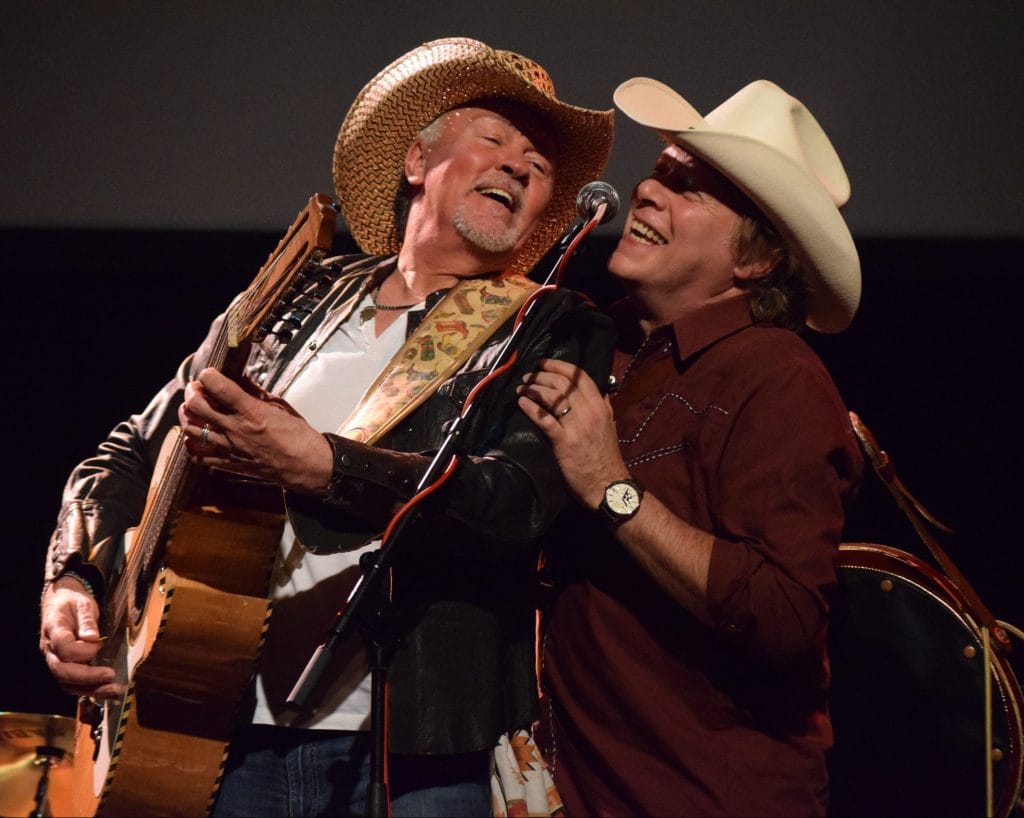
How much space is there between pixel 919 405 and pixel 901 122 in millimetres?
743

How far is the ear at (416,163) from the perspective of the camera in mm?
2637

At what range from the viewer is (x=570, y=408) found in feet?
6.69

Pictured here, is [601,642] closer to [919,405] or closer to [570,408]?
[570,408]

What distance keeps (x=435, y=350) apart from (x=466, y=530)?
0.35 m

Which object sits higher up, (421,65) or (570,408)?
(421,65)

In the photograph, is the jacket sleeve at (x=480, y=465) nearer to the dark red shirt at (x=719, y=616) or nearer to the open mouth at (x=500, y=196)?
the dark red shirt at (x=719, y=616)

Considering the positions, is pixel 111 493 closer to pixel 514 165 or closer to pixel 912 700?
pixel 514 165

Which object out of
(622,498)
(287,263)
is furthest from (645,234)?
(287,263)

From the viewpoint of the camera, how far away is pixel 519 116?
2.56 m

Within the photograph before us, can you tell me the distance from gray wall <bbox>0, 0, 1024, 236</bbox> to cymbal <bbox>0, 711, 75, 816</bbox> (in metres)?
1.50

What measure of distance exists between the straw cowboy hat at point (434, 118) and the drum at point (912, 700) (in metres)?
1.07

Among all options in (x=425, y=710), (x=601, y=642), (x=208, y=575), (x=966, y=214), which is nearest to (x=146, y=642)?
(x=208, y=575)

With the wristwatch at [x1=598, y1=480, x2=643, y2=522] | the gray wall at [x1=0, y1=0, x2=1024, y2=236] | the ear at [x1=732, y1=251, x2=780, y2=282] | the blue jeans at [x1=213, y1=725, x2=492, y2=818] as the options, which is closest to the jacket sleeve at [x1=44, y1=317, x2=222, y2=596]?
the blue jeans at [x1=213, y1=725, x2=492, y2=818]

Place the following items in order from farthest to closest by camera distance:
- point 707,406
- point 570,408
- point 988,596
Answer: point 988,596, point 707,406, point 570,408
